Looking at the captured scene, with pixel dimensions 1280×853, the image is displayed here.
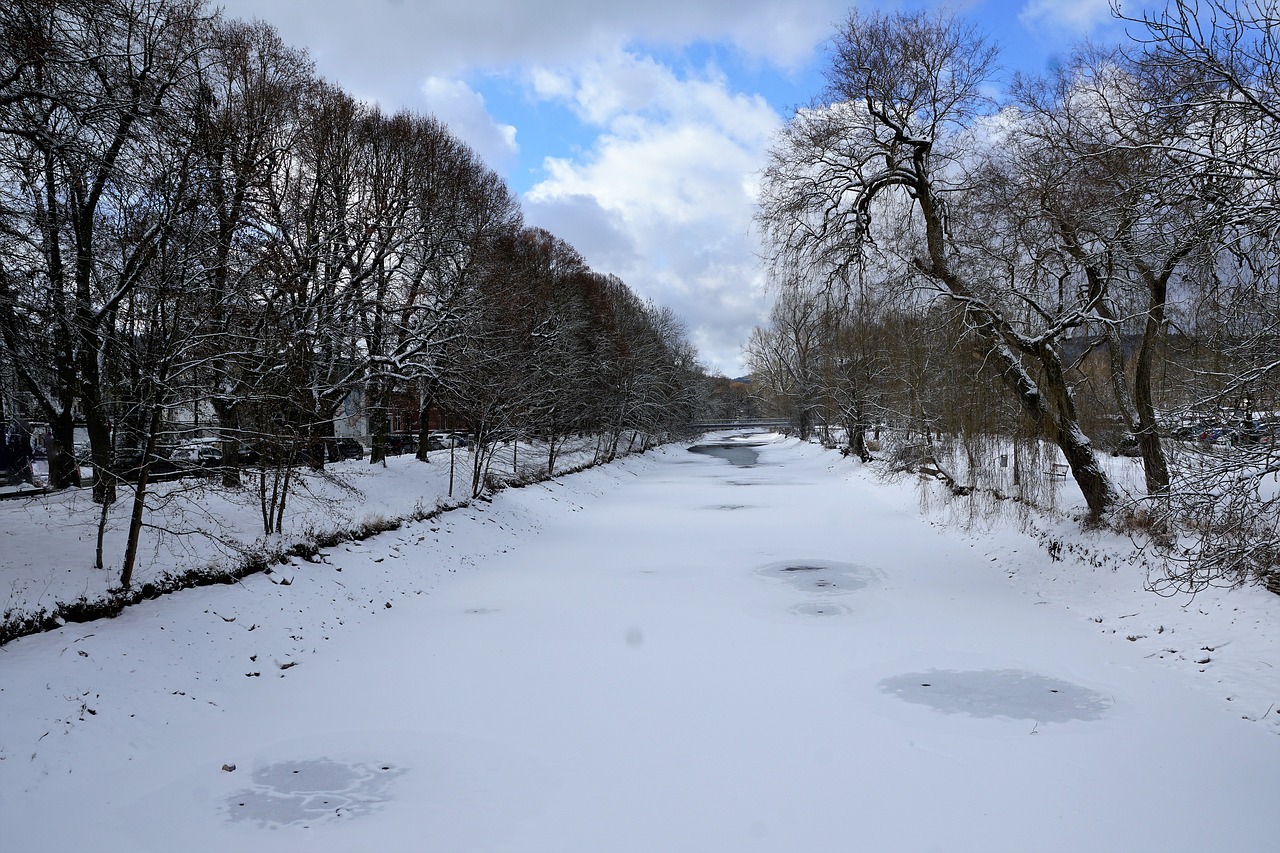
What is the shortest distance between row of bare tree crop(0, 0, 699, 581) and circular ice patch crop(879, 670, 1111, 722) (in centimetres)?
761

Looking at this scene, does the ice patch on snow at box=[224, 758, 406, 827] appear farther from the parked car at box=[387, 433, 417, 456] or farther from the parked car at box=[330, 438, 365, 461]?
the parked car at box=[387, 433, 417, 456]

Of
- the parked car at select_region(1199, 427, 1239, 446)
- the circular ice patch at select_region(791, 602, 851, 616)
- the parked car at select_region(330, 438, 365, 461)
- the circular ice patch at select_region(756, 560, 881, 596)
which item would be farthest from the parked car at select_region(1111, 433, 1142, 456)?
the parked car at select_region(330, 438, 365, 461)

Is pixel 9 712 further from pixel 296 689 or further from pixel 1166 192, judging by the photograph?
pixel 1166 192

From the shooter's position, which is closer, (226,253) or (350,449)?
(226,253)

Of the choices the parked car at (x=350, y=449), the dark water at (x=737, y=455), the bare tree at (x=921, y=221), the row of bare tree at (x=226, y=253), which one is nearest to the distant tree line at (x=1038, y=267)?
the bare tree at (x=921, y=221)

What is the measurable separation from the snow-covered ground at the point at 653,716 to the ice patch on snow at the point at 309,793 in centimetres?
3

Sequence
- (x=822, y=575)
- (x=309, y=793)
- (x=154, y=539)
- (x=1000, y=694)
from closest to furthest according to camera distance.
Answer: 1. (x=309, y=793)
2. (x=1000, y=694)
3. (x=154, y=539)
4. (x=822, y=575)

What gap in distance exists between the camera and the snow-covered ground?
4930 millimetres

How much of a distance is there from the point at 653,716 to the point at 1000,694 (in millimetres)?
3516

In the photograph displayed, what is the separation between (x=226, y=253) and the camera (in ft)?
35.2

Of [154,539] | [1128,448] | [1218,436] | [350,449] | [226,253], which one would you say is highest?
[226,253]

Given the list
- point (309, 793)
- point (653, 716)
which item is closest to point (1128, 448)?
point (653, 716)

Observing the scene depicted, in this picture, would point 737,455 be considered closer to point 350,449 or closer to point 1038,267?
point 350,449

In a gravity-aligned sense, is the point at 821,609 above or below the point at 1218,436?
below
